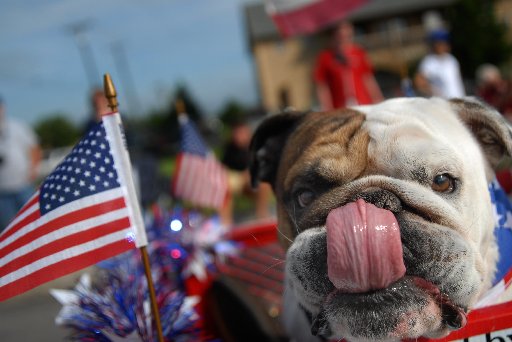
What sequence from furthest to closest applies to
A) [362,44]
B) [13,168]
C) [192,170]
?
[362,44] → [13,168] → [192,170]

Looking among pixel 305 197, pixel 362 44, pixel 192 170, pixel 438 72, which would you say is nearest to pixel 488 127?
pixel 305 197

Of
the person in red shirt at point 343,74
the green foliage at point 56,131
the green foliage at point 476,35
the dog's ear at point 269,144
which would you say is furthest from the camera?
the green foliage at point 56,131

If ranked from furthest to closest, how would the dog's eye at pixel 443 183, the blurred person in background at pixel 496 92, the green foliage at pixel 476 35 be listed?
the green foliage at pixel 476 35 < the blurred person in background at pixel 496 92 < the dog's eye at pixel 443 183

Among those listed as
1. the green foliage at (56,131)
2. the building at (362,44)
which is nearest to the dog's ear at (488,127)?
the building at (362,44)

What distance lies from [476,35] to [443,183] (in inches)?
1254

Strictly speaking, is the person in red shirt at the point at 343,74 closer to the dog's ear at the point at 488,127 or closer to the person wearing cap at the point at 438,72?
the person wearing cap at the point at 438,72

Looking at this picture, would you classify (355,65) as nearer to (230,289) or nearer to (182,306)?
(230,289)

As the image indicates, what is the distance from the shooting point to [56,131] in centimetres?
6938

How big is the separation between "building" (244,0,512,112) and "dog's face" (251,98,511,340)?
3533 centimetres

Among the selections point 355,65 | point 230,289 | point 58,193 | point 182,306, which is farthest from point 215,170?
point 58,193

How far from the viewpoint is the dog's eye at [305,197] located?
1.82 metres

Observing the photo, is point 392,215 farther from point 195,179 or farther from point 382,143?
point 195,179

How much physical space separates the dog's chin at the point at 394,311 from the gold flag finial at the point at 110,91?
919 mm

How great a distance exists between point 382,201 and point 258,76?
43792 mm
